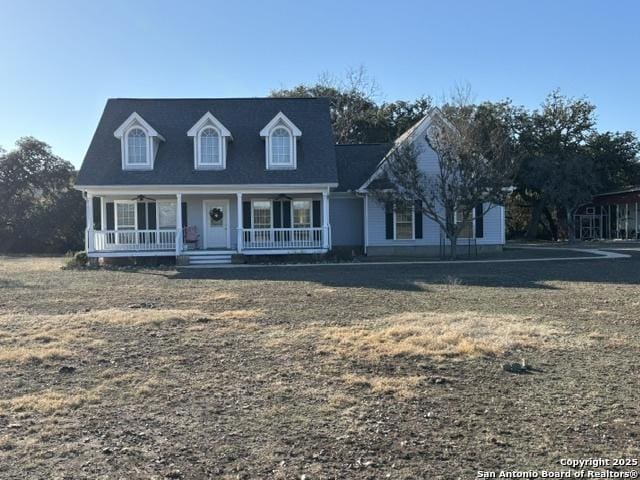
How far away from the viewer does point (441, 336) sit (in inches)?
298

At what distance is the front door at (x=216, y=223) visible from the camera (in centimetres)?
2425

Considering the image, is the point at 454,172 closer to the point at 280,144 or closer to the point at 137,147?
the point at 280,144

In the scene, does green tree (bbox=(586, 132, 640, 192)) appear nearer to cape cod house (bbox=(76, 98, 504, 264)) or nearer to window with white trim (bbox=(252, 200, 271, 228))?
cape cod house (bbox=(76, 98, 504, 264))

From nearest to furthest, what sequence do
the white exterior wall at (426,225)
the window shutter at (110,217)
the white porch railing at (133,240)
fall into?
the white porch railing at (133,240)
the window shutter at (110,217)
the white exterior wall at (426,225)

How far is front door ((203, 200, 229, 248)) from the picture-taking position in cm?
2425

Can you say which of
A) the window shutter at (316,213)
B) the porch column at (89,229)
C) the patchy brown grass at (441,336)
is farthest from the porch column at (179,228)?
the patchy brown grass at (441,336)

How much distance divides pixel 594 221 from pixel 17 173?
39080mm

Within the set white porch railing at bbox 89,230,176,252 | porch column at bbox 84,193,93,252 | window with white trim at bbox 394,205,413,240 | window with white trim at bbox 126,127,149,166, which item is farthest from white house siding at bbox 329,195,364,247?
porch column at bbox 84,193,93,252

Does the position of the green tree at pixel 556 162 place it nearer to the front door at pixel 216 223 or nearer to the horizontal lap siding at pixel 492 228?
the horizontal lap siding at pixel 492 228

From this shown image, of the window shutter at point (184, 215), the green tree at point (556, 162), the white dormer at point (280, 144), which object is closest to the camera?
the white dormer at point (280, 144)

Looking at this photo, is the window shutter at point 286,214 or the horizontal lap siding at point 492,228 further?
the horizontal lap siding at point 492,228

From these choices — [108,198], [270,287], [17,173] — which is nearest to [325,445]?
[270,287]

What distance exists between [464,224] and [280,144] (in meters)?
8.33

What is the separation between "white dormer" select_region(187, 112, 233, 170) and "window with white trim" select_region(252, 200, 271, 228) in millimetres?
2382
